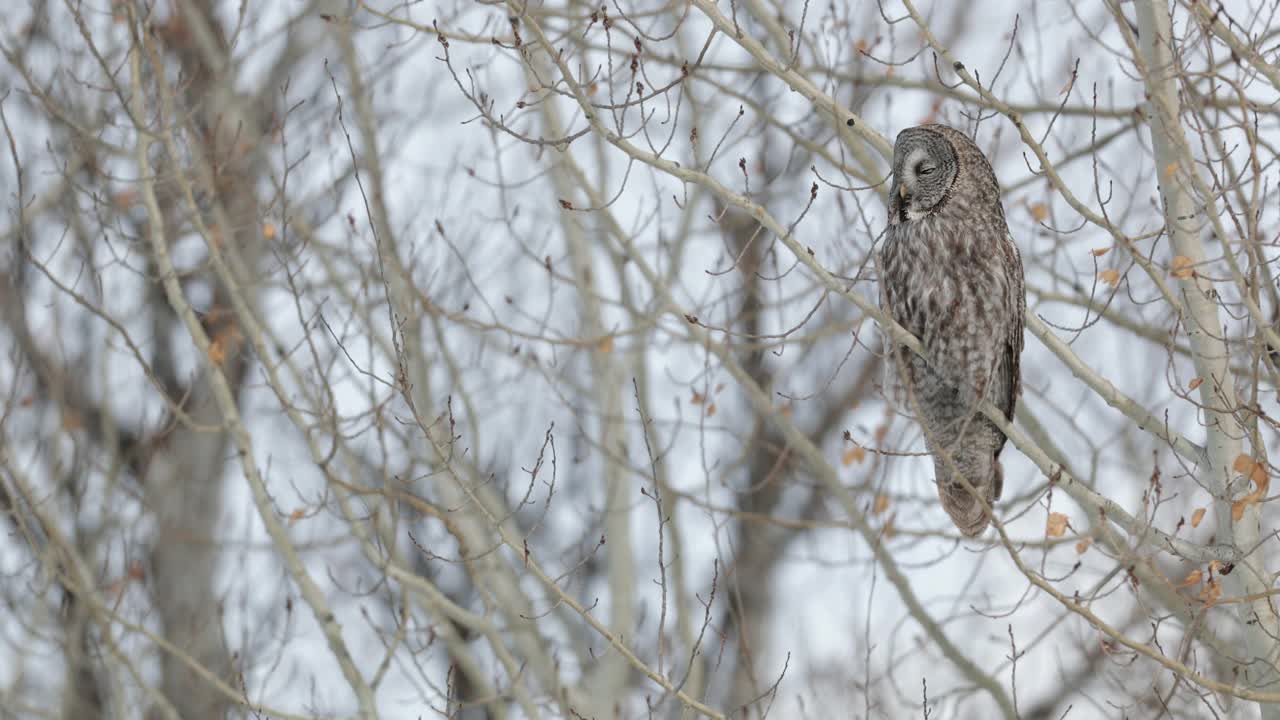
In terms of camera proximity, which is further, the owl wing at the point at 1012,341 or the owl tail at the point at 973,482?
the owl tail at the point at 973,482

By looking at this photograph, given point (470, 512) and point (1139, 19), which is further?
point (470, 512)

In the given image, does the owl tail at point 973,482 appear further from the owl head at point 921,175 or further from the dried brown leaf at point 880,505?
the owl head at point 921,175

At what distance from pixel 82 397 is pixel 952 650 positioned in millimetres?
7108

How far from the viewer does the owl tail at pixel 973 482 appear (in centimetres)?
591

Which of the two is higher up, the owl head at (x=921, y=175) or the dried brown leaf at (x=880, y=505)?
the owl head at (x=921, y=175)

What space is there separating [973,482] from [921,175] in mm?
1284

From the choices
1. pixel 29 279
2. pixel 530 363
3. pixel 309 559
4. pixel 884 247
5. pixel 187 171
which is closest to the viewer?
pixel 884 247

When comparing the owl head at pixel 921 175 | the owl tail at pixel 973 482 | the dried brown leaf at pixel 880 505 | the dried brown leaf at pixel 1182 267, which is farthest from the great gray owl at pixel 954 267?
the dried brown leaf at pixel 1182 267

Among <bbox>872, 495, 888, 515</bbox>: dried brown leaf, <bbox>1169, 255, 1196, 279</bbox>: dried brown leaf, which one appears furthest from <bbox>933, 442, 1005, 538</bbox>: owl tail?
<bbox>1169, 255, 1196, 279</bbox>: dried brown leaf

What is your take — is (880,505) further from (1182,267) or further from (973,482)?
(1182,267)

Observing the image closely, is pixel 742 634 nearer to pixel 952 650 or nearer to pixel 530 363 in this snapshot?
pixel 952 650

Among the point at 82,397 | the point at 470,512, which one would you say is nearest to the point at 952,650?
the point at 470,512

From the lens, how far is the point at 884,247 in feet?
18.8

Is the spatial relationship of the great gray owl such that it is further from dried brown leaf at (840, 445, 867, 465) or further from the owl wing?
dried brown leaf at (840, 445, 867, 465)
